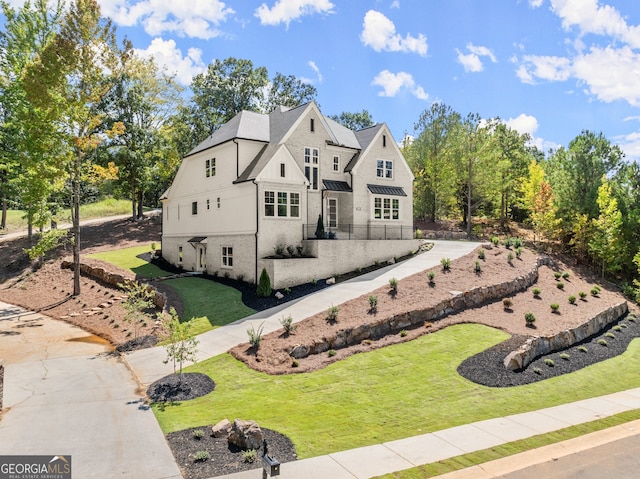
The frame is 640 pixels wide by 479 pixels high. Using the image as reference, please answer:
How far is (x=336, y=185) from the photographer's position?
30797 mm

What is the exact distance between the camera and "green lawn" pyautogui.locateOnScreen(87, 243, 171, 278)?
101 feet

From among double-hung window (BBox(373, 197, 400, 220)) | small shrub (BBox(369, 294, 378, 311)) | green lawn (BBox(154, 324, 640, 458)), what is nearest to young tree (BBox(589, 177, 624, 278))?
double-hung window (BBox(373, 197, 400, 220))

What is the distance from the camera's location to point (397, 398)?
12641mm

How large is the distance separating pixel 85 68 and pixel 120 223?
26657 millimetres

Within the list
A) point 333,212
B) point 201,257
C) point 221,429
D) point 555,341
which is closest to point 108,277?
point 201,257

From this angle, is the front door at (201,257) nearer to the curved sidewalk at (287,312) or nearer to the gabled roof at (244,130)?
the gabled roof at (244,130)

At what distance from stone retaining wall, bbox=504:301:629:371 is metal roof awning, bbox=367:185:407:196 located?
629 inches

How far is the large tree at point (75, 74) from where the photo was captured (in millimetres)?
24947

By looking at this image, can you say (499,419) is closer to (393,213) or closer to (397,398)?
(397,398)

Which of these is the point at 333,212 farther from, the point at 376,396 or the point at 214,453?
the point at 214,453

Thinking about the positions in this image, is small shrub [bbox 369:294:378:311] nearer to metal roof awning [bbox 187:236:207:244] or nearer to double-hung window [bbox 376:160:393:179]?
metal roof awning [bbox 187:236:207:244]

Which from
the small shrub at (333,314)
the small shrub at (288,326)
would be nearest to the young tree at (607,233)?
the small shrub at (333,314)

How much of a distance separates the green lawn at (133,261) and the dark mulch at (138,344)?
11.3m

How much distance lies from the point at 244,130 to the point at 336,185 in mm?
7665
